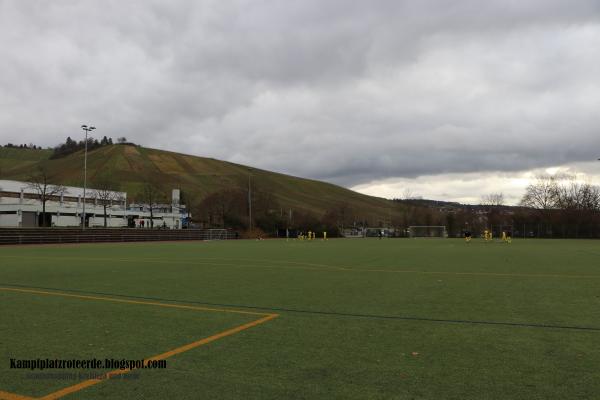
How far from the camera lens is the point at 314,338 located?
6.39 meters

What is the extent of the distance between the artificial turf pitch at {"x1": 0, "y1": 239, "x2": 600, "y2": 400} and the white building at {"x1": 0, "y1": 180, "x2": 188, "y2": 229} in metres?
72.6

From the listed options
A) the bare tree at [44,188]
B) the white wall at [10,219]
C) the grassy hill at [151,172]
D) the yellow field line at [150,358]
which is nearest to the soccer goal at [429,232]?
the grassy hill at [151,172]

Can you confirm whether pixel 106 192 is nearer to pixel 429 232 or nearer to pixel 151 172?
pixel 429 232

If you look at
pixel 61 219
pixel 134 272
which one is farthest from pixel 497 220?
pixel 134 272

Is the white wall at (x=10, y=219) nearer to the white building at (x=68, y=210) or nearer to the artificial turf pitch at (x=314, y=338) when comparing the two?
the white building at (x=68, y=210)

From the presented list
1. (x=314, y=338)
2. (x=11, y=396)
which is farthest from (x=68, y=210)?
(x=11, y=396)

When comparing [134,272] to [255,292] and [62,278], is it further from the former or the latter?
[255,292]

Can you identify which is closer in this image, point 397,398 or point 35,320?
point 397,398

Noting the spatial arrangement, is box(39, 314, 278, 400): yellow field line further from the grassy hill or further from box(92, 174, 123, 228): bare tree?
the grassy hill

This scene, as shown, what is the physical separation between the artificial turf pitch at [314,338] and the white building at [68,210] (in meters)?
72.6

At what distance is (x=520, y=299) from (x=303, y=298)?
4563mm

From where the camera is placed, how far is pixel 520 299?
32.3 ft

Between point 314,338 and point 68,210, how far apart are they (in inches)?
3774

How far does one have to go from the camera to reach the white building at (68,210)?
265ft
